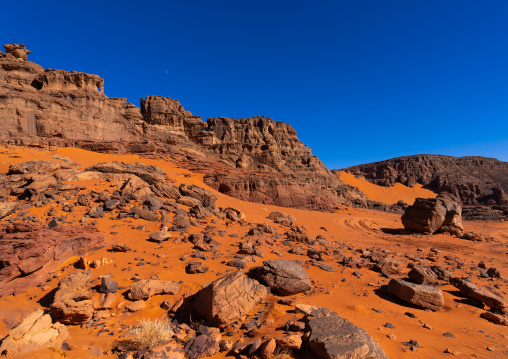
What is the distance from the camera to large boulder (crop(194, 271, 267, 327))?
3828 millimetres

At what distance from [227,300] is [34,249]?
4437mm

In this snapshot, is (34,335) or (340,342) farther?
(34,335)

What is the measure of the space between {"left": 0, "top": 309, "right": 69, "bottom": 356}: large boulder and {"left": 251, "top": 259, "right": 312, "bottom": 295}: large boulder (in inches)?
137

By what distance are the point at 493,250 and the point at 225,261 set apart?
1350cm

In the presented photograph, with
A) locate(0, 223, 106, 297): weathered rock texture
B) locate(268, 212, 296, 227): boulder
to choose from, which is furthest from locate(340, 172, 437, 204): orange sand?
locate(0, 223, 106, 297): weathered rock texture

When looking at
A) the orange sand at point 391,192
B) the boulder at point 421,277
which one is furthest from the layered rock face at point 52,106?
the orange sand at point 391,192

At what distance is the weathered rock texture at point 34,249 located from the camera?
4.71m

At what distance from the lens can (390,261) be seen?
7012mm

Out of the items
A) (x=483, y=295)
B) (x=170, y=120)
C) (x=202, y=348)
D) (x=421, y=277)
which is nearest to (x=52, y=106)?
(x=170, y=120)

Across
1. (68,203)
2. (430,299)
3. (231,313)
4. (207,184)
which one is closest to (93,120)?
(207,184)

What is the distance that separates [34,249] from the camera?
5.04 m

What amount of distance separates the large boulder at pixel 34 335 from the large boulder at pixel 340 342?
11.7ft

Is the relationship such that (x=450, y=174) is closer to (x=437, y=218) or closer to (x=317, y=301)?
(x=437, y=218)

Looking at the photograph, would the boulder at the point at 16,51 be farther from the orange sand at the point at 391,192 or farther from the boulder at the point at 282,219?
the orange sand at the point at 391,192
